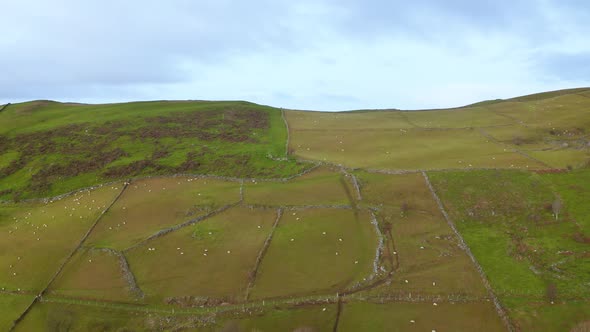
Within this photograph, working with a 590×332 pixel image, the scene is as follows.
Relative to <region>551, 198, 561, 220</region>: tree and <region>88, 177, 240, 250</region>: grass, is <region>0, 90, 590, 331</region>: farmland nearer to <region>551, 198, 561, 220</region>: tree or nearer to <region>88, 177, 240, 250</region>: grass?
<region>88, 177, 240, 250</region>: grass

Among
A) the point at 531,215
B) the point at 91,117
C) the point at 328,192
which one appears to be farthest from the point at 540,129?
the point at 91,117

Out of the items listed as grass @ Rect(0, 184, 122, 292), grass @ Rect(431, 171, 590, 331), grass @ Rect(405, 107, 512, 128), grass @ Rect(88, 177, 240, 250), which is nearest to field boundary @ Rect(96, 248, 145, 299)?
grass @ Rect(88, 177, 240, 250)

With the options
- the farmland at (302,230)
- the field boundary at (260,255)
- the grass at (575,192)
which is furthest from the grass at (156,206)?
the grass at (575,192)

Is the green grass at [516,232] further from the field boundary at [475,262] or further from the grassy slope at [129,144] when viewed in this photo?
the grassy slope at [129,144]

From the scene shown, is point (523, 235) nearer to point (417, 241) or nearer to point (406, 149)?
point (417, 241)

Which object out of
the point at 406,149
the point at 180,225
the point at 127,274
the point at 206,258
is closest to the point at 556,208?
the point at 406,149

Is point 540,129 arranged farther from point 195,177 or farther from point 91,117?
point 91,117
